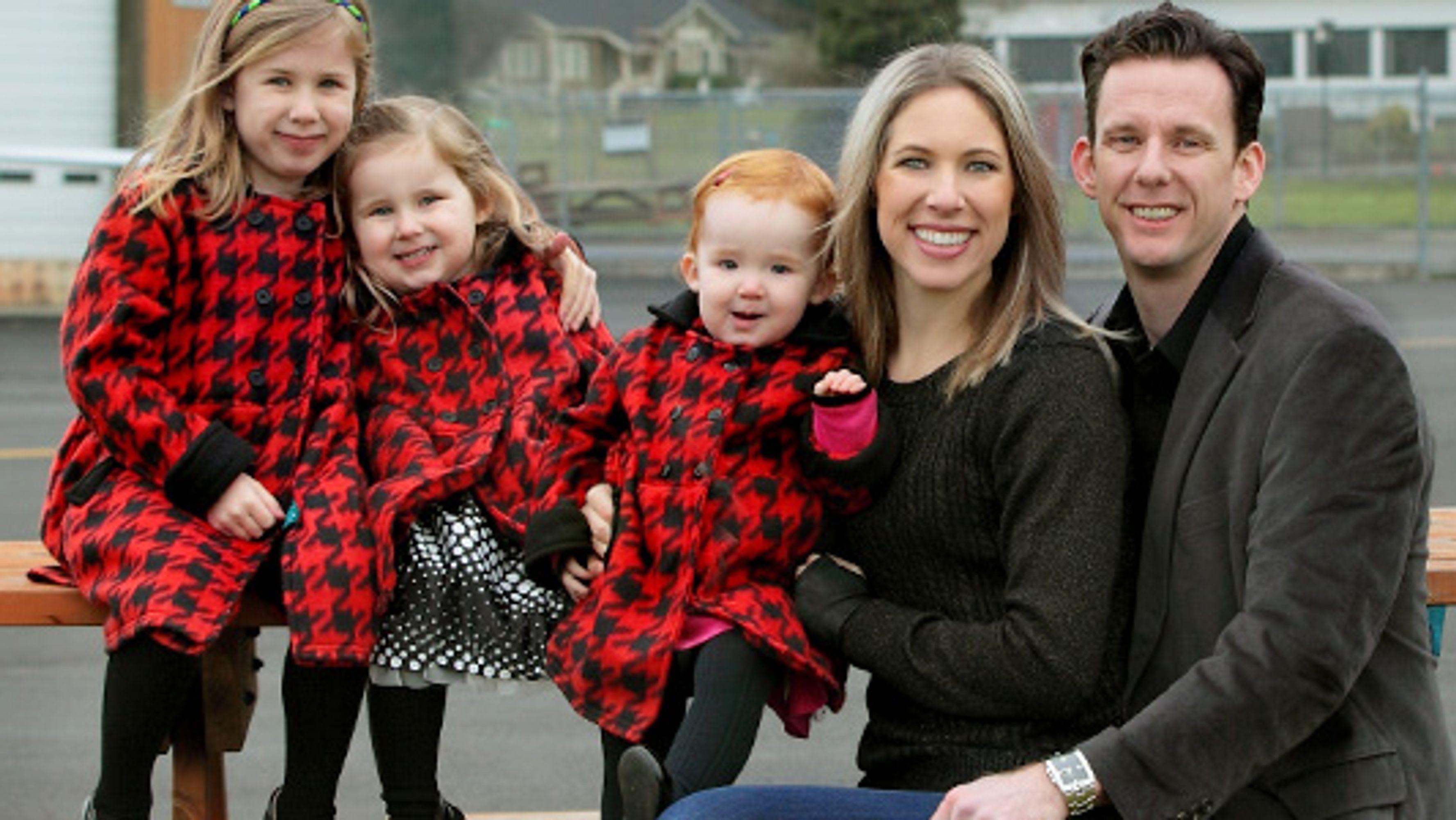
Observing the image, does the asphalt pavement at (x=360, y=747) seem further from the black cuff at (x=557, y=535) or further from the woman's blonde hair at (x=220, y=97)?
the woman's blonde hair at (x=220, y=97)

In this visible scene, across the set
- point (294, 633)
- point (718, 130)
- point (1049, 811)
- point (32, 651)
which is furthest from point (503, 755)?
point (718, 130)

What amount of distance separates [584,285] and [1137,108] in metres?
1.23

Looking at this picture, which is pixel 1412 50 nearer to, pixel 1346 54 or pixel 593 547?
pixel 1346 54

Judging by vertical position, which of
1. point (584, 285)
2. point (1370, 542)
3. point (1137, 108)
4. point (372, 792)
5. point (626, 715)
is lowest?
point (372, 792)

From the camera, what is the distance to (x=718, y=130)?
21.7 metres

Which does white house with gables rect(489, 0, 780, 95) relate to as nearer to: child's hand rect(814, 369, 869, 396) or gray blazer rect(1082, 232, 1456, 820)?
child's hand rect(814, 369, 869, 396)

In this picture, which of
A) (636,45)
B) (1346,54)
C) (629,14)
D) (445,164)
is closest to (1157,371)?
(445,164)

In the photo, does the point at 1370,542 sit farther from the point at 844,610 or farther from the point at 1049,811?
the point at 844,610

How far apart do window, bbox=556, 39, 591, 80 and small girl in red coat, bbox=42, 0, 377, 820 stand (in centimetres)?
4370

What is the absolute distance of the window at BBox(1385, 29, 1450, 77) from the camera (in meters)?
64.6

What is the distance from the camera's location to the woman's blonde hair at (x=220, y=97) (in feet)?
12.7

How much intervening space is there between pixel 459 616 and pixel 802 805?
2.65ft

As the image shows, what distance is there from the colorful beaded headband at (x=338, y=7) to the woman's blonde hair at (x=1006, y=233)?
1008mm

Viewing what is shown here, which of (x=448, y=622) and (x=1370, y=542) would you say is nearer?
(x=1370, y=542)
